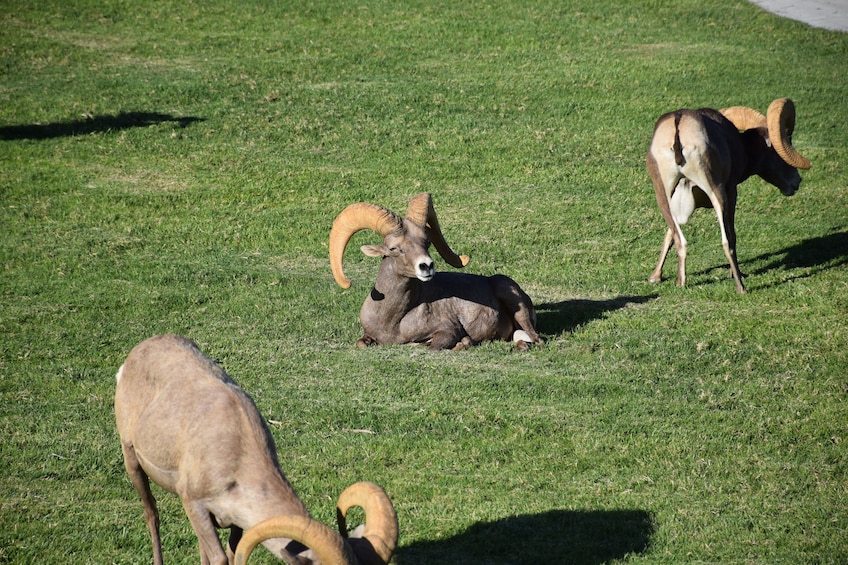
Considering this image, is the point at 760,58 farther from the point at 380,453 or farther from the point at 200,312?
the point at 380,453

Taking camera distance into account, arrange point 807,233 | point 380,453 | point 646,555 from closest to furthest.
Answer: point 646,555, point 380,453, point 807,233

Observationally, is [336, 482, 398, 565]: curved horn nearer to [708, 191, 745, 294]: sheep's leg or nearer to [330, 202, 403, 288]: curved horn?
[330, 202, 403, 288]: curved horn

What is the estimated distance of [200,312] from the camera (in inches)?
513

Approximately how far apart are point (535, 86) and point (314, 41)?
6.23 meters

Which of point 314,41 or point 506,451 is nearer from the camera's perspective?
point 506,451

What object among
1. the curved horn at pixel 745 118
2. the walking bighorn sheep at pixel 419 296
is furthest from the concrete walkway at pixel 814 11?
the walking bighorn sheep at pixel 419 296

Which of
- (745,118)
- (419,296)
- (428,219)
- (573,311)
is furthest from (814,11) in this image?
(419,296)

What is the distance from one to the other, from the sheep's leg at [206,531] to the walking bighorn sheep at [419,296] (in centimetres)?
559

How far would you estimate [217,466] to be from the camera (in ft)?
19.8

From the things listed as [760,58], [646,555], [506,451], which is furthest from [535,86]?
[646,555]

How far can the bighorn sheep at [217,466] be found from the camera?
219 inches

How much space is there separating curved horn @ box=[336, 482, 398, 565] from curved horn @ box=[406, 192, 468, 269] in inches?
246

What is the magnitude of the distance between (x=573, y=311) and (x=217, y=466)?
7883 mm

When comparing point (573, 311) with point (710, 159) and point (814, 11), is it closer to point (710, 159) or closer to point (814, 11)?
point (710, 159)
